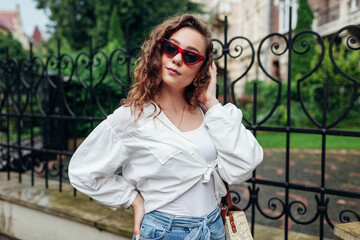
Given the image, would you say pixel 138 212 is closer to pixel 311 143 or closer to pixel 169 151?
pixel 169 151

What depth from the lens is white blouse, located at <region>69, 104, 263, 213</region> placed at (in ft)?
4.57

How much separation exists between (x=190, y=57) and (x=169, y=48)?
11 centimetres

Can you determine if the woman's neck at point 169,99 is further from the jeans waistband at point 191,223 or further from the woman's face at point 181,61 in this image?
the jeans waistband at point 191,223

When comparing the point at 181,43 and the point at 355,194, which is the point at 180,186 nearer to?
the point at 181,43

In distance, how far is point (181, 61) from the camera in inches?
55.0

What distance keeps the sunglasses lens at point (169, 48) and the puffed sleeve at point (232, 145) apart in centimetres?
34

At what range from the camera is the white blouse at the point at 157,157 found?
1.39m

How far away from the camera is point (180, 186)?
1.41m

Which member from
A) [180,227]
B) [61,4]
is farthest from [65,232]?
[61,4]

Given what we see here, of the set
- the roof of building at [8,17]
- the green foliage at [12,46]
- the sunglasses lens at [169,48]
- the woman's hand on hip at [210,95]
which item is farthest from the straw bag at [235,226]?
the roof of building at [8,17]

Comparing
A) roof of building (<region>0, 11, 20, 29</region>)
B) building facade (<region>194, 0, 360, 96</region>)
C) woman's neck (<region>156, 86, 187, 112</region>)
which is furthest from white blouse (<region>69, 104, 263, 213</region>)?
roof of building (<region>0, 11, 20, 29</region>)

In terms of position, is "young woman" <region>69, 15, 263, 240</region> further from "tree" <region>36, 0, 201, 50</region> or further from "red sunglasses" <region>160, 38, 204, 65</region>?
"tree" <region>36, 0, 201, 50</region>

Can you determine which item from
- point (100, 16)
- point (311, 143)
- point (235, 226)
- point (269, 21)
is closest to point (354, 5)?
point (269, 21)

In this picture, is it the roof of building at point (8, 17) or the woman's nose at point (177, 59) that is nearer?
the woman's nose at point (177, 59)
